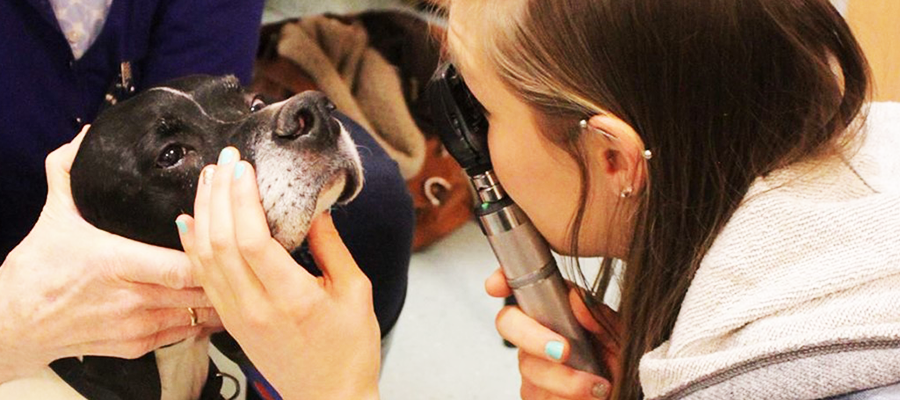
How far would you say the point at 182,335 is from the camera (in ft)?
3.28

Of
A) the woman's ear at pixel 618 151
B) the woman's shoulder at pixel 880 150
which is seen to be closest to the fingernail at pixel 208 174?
the woman's ear at pixel 618 151

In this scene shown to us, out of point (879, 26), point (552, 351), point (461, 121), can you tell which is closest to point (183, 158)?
point (461, 121)

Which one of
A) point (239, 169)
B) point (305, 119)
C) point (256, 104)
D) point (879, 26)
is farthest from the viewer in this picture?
point (879, 26)

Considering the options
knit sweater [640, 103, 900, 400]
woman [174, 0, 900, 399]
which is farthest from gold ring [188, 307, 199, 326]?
knit sweater [640, 103, 900, 400]

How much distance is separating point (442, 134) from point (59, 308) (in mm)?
435

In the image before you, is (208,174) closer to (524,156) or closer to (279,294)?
(279,294)

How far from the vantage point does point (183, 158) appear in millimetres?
917

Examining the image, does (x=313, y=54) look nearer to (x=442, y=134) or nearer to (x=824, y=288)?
(x=442, y=134)

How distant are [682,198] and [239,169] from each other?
15.0 inches

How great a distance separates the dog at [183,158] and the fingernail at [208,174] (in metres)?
0.05

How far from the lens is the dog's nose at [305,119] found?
89 centimetres

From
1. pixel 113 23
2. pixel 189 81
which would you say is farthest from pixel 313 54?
pixel 189 81

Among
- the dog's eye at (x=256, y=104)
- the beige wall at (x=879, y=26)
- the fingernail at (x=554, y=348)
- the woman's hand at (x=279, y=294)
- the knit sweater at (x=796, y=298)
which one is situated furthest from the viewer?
the beige wall at (x=879, y=26)

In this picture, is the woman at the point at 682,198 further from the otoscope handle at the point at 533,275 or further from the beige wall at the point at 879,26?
the beige wall at the point at 879,26
